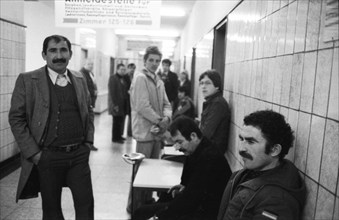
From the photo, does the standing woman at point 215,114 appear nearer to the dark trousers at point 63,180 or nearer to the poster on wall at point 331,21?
the dark trousers at point 63,180

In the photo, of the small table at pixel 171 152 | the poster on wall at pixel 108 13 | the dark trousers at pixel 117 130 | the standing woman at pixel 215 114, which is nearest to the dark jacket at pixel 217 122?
the standing woman at pixel 215 114

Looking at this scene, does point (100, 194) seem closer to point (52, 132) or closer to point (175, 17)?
point (52, 132)

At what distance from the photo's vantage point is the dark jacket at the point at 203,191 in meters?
2.10

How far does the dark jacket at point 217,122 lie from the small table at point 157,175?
0.45 m

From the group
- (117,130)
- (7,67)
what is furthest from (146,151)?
(117,130)

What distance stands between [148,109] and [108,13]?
43.8 inches

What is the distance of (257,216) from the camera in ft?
4.45

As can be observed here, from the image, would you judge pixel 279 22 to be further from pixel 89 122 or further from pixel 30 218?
pixel 30 218

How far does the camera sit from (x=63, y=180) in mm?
2479

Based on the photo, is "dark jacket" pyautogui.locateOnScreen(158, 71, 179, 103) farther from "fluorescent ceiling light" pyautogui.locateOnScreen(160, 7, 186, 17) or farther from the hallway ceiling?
"fluorescent ceiling light" pyautogui.locateOnScreen(160, 7, 186, 17)

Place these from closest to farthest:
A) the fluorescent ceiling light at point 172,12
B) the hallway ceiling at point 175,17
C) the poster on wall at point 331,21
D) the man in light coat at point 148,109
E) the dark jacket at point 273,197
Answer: the poster on wall at point 331,21, the dark jacket at point 273,197, the man in light coat at point 148,109, the hallway ceiling at point 175,17, the fluorescent ceiling light at point 172,12

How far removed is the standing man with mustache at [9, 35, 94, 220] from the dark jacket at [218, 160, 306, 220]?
1.38m

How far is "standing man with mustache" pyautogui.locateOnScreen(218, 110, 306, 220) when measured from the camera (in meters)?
1.35

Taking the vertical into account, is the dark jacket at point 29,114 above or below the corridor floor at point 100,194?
above
